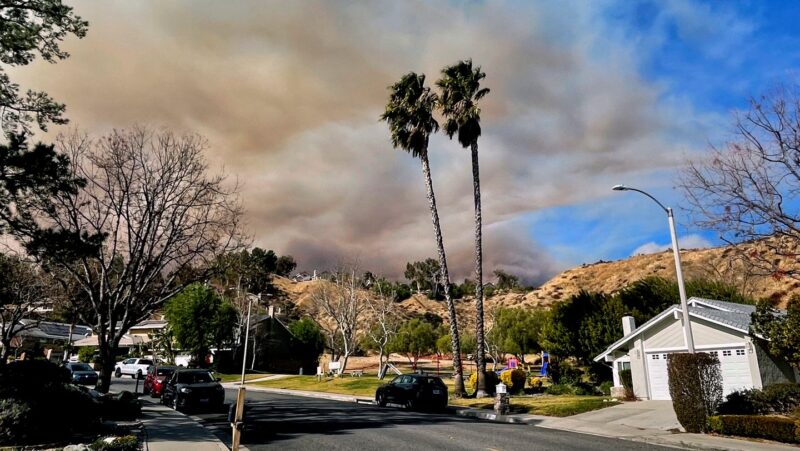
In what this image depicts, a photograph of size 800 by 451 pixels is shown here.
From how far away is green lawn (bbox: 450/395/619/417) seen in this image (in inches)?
870

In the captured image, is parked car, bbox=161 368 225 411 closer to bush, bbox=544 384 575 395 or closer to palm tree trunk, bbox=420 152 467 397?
palm tree trunk, bbox=420 152 467 397

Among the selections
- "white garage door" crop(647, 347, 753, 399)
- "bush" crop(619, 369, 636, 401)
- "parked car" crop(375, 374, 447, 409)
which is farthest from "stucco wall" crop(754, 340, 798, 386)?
"parked car" crop(375, 374, 447, 409)

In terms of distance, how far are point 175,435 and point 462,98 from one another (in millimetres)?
24769

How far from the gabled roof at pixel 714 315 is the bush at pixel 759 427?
760 cm

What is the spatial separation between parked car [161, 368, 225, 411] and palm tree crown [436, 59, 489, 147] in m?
20.0

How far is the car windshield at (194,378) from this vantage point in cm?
2317

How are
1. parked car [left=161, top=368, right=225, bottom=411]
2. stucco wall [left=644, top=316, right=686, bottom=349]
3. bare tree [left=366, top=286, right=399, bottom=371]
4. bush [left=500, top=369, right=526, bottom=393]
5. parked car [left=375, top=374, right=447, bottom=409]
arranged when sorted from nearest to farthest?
parked car [left=161, top=368, right=225, bottom=411], parked car [left=375, top=374, right=447, bottom=409], stucco wall [left=644, top=316, right=686, bottom=349], bush [left=500, top=369, right=526, bottom=393], bare tree [left=366, top=286, right=399, bottom=371]

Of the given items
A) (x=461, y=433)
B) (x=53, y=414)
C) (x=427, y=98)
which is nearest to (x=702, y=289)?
(x=427, y=98)

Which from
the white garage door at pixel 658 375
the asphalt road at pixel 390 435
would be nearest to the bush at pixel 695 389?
the asphalt road at pixel 390 435

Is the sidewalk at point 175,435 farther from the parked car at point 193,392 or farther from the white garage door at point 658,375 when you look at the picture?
the white garage door at point 658,375

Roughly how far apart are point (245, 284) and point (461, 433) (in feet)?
234

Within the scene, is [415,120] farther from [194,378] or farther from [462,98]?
[194,378]

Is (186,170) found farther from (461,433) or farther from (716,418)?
(716,418)

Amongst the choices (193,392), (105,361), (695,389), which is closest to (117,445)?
(105,361)
